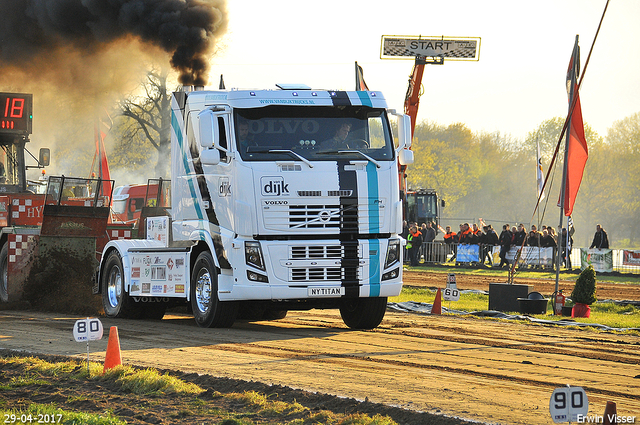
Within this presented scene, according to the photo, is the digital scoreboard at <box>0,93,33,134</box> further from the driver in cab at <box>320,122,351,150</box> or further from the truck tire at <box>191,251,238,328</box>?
the driver in cab at <box>320,122,351,150</box>

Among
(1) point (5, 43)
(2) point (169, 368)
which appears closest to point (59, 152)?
(1) point (5, 43)

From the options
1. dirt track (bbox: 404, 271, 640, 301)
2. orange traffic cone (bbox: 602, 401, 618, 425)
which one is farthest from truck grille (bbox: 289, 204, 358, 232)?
dirt track (bbox: 404, 271, 640, 301)

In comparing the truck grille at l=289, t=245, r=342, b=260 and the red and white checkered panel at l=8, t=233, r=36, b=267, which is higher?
the red and white checkered panel at l=8, t=233, r=36, b=267

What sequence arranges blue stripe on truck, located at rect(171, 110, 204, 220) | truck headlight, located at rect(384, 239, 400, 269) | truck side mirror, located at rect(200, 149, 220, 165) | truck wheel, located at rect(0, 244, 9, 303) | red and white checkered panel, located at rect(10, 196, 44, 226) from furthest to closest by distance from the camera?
red and white checkered panel, located at rect(10, 196, 44, 226) → truck wheel, located at rect(0, 244, 9, 303) → blue stripe on truck, located at rect(171, 110, 204, 220) → truck headlight, located at rect(384, 239, 400, 269) → truck side mirror, located at rect(200, 149, 220, 165)

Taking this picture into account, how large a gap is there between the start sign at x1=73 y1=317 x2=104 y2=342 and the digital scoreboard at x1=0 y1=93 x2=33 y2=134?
11.4 meters

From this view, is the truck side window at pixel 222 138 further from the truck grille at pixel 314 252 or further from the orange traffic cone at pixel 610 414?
the orange traffic cone at pixel 610 414

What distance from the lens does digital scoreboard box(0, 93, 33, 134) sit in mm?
18391

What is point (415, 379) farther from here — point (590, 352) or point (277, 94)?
point (277, 94)

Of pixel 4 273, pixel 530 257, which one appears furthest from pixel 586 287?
pixel 530 257

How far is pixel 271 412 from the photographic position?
6.54 meters

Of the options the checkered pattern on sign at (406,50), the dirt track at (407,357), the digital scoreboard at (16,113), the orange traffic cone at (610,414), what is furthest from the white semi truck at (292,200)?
the checkered pattern on sign at (406,50)

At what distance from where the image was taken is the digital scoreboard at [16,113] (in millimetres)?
18391

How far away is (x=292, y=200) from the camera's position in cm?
1129

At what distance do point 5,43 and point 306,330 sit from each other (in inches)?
453
